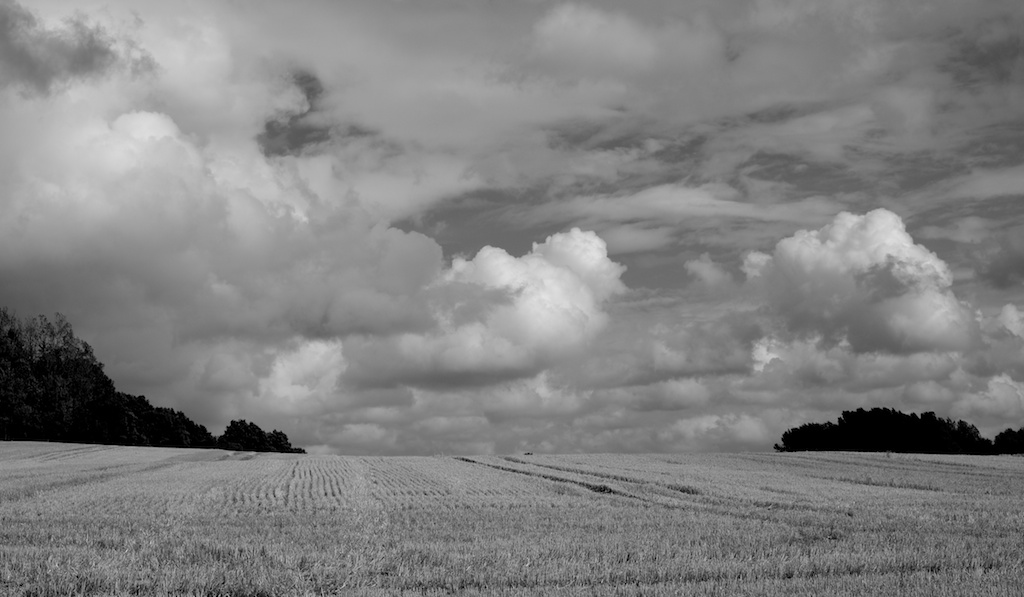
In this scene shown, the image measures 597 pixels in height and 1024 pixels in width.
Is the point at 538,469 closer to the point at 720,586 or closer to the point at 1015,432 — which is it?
the point at 720,586

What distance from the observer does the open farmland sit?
15852mm

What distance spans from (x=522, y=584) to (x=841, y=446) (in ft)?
415

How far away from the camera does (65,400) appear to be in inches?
4855

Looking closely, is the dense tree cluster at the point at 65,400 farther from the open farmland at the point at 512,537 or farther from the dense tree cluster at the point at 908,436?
the dense tree cluster at the point at 908,436

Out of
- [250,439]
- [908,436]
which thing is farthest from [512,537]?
[250,439]

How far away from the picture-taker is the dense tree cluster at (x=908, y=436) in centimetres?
12394

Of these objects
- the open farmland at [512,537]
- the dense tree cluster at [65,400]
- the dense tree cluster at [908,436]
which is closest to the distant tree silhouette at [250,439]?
the dense tree cluster at [65,400]

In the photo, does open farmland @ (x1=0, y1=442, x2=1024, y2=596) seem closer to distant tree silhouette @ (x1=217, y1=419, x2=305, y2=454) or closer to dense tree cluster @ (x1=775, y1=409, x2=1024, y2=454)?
dense tree cluster @ (x1=775, y1=409, x2=1024, y2=454)

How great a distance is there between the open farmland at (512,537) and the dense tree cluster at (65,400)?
82861 mm

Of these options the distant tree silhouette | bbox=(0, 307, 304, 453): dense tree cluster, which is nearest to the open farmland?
bbox=(0, 307, 304, 453): dense tree cluster

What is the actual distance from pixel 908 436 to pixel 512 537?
119m

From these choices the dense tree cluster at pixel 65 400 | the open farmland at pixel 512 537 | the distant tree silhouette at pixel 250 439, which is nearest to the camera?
the open farmland at pixel 512 537

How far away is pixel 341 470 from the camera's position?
188 feet

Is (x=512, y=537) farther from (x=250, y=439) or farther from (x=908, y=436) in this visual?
(x=250, y=439)
